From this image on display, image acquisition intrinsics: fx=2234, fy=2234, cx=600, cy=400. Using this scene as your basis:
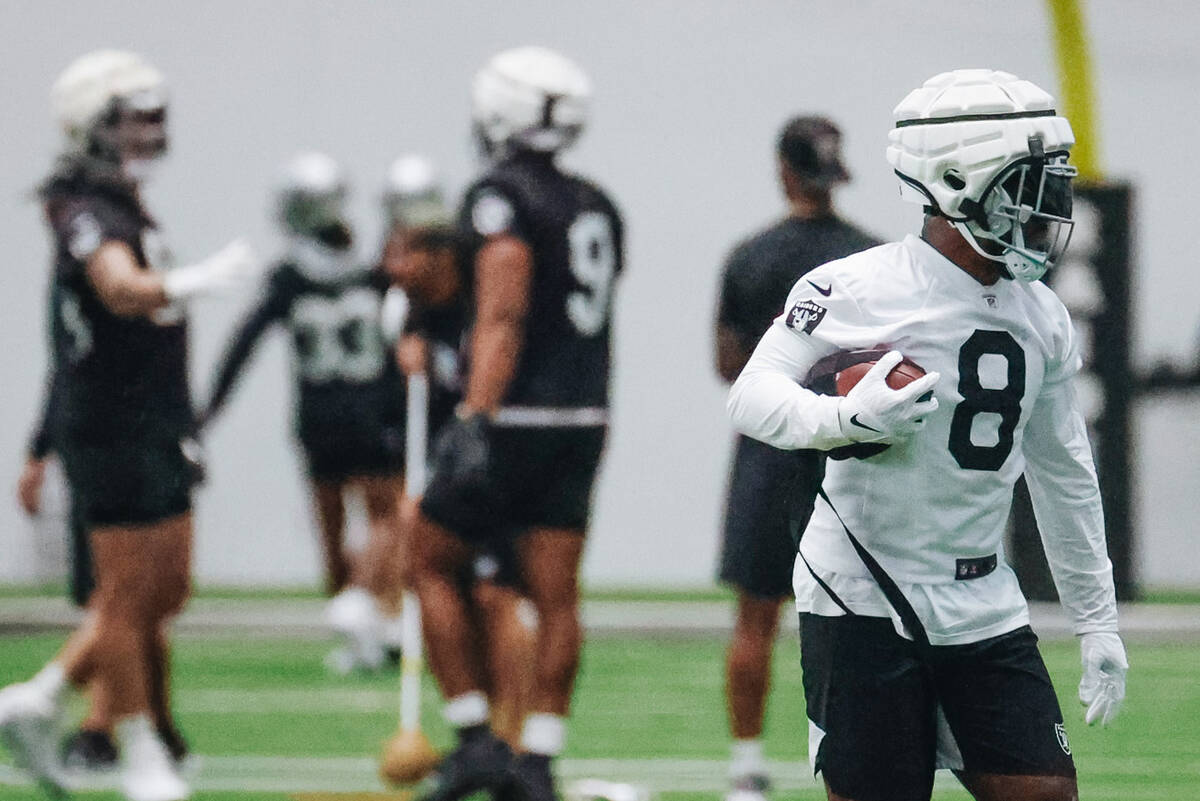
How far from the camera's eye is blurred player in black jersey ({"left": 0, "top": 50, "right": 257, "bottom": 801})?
6.30 m

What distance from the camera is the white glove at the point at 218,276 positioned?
19.4ft

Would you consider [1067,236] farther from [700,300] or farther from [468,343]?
[700,300]

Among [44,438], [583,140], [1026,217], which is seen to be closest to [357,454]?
[44,438]

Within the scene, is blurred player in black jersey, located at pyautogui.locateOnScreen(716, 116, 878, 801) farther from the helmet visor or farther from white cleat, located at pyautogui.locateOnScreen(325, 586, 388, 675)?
white cleat, located at pyautogui.locateOnScreen(325, 586, 388, 675)

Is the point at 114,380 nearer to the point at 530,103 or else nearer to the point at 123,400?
the point at 123,400

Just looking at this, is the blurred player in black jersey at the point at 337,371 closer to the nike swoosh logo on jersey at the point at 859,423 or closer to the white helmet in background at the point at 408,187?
the white helmet in background at the point at 408,187

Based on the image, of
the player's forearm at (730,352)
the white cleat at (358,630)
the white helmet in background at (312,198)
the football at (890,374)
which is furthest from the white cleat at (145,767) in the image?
the white helmet in background at (312,198)

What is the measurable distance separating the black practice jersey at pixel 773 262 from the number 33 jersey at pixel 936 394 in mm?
2112

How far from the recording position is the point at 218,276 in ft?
19.4

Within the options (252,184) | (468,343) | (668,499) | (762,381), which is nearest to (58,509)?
(252,184)

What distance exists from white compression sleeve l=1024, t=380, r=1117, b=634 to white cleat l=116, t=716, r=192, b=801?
296cm

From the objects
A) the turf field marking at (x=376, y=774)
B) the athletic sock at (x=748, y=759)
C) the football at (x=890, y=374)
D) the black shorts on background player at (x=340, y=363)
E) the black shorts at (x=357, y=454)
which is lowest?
the turf field marking at (x=376, y=774)

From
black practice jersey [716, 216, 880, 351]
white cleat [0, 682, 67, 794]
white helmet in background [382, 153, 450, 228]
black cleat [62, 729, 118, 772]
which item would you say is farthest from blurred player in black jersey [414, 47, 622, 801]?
white helmet in background [382, 153, 450, 228]

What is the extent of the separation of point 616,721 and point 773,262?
8.29 ft
